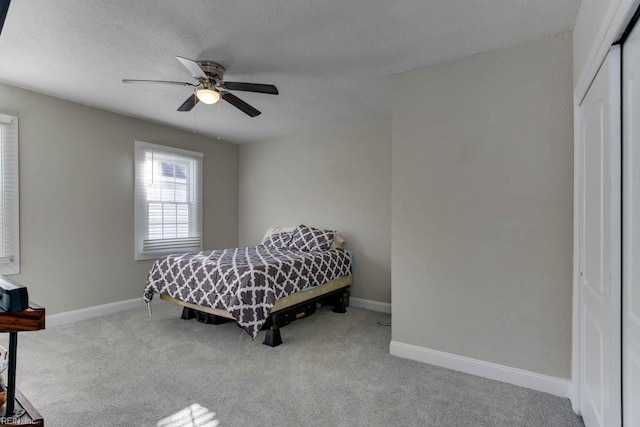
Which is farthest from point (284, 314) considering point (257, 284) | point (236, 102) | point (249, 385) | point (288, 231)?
point (236, 102)

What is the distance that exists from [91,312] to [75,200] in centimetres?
130

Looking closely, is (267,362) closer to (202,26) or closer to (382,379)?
(382,379)

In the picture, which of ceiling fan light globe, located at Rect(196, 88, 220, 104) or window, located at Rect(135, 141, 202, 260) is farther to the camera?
window, located at Rect(135, 141, 202, 260)

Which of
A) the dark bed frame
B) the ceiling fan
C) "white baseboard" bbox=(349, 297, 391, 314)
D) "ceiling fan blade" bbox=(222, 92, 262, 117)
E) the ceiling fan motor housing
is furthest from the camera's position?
"white baseboard" bbox=(349, 297, 391, 314)

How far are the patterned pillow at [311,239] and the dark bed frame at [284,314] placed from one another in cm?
60

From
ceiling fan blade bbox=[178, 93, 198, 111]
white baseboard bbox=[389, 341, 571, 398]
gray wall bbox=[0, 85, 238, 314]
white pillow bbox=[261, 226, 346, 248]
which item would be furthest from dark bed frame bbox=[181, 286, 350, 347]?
ceiling fan blade bbox=[178, 93, 198, 111]

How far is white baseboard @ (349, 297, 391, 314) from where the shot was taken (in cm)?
409

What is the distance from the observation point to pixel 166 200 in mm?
4590

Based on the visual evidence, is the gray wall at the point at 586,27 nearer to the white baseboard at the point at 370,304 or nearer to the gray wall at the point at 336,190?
the gray wall at the point at 336,190

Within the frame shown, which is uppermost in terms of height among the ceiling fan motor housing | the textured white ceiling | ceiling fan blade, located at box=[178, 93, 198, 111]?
the textured white ceiling

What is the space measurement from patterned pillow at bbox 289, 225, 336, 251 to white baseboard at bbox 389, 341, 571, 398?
166 cm

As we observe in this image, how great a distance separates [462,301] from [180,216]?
12.8 ft

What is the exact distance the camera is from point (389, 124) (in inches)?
162

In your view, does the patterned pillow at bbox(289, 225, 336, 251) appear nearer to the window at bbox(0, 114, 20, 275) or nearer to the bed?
the bed
